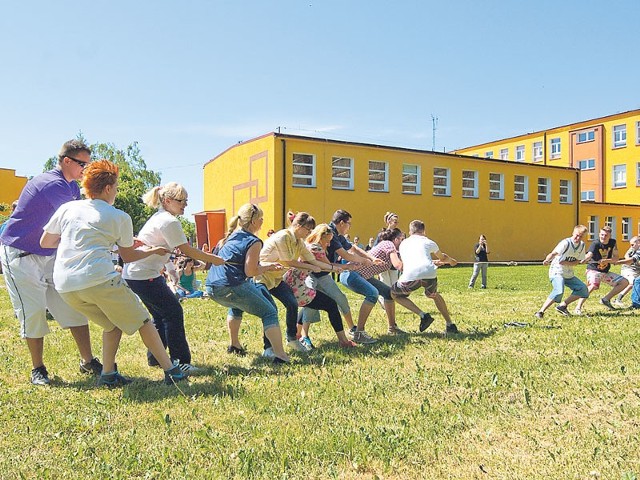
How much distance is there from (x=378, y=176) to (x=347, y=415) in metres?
27.4

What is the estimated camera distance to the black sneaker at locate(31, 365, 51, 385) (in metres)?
5.52

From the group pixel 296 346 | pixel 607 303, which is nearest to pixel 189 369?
pixel 296 346

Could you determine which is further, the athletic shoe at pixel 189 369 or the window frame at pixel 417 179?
the window frame at pixel 417 179

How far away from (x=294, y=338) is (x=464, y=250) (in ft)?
90.9

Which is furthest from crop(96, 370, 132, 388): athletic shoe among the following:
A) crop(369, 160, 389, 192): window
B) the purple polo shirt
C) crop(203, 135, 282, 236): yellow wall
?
crop(369, 160, 389, 192): window

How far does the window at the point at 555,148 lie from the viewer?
176 feet

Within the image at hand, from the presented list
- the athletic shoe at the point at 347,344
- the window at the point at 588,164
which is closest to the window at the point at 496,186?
the window at the point at 588,164

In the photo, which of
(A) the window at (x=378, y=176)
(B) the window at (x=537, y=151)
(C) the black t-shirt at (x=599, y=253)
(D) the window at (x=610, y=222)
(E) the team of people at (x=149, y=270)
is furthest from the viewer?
(B) the window at (x=537, y=151)

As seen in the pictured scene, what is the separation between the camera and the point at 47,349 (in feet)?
23.9

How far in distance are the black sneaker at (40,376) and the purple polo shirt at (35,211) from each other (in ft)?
3.69

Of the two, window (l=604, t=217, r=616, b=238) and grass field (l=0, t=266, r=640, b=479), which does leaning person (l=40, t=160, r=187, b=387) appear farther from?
window (l=604, t=217, r=616, b=238)

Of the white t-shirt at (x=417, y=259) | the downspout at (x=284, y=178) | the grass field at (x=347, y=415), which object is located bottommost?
the grass field at (x=347, y=415)

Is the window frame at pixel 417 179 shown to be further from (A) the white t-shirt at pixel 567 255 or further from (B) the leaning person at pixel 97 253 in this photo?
(B) the leaning person at pixel 97 253

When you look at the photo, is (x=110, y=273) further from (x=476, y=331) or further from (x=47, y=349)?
(x=476, y=331)
